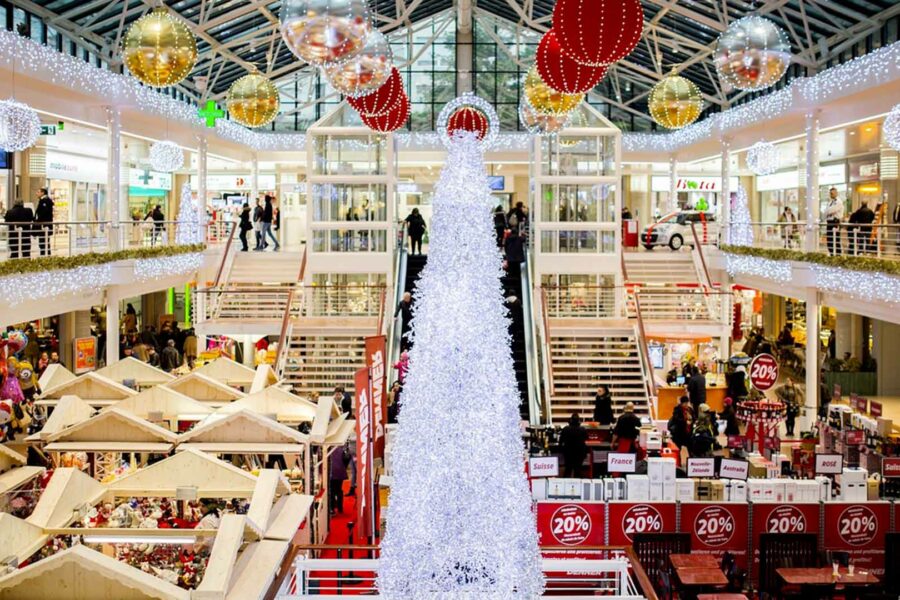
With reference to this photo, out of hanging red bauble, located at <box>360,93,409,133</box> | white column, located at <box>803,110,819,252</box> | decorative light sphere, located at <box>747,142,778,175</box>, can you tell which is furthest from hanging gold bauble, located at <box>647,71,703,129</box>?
decorative light sphere, located at <box>747,142,778,175</box>

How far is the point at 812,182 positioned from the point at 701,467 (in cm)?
989

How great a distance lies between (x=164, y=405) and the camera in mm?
12656

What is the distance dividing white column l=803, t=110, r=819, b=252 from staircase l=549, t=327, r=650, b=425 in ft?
11.7

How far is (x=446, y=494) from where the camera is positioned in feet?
18.6

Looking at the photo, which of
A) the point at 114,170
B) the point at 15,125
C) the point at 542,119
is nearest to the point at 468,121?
the point at 542,119

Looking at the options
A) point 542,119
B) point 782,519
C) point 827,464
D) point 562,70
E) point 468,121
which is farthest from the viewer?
point 468,121

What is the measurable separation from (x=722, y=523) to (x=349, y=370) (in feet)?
33.4

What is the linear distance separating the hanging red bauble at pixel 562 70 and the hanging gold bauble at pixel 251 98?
18.1 ft

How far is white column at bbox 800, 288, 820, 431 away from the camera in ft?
61.5

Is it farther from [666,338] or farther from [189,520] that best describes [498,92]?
[189,520]

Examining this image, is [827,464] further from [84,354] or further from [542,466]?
[84,354]

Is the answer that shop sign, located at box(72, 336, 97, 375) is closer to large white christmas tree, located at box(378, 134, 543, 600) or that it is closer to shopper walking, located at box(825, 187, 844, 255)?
shopper walking, located at box(825, 187, 844, 255)

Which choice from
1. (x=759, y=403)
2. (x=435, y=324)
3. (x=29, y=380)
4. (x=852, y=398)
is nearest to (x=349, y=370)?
(x=29, y=380)

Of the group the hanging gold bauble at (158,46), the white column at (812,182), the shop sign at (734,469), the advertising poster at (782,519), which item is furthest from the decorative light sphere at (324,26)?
the white column at (812,182)
